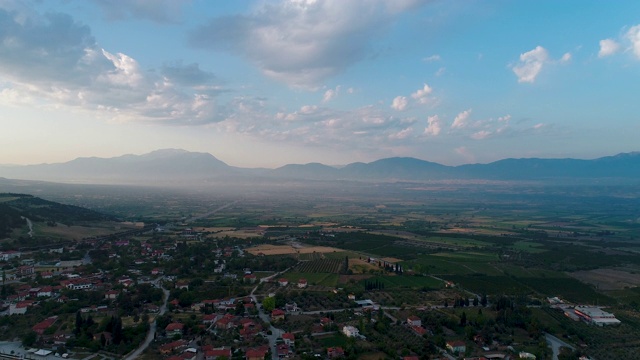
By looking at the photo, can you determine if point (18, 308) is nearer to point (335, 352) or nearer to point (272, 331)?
point (272, 331)

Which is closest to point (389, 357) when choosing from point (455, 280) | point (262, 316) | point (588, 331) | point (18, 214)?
point (262, 316)

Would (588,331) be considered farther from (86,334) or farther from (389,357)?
(86,334)

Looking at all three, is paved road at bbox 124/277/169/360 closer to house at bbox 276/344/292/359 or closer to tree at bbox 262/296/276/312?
tree at bbox 262/296/276/312

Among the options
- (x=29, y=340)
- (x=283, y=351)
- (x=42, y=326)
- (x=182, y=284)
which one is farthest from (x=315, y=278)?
(x=29, y=340)

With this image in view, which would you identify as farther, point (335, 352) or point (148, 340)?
point (148, 340)

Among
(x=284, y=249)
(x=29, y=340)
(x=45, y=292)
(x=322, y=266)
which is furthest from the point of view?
(x=284, y=249)

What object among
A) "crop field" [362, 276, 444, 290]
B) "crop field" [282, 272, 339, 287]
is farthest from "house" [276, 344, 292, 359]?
"crop field" [362, 276, 444, 290]
